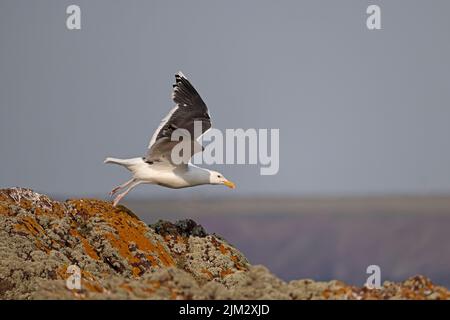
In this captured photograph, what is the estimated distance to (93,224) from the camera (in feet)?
58.5

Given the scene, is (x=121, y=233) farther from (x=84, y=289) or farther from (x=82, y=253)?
(x=84, y=289)

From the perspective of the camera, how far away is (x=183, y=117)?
19.4m

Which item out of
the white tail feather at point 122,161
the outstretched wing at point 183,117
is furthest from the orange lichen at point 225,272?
the white tail feather at point 122,161

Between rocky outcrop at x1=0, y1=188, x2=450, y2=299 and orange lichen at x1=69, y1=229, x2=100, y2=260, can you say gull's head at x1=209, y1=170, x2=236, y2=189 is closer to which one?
rocky outcrop at x1=0, y1=188, x2=450, y2=299

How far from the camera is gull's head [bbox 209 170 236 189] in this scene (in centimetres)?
2097

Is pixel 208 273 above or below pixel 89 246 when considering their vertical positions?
below

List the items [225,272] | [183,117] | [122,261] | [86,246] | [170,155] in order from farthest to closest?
[170,155], [183,117], [225,272], [86,246], [122,261]

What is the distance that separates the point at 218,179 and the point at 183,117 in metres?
2.20

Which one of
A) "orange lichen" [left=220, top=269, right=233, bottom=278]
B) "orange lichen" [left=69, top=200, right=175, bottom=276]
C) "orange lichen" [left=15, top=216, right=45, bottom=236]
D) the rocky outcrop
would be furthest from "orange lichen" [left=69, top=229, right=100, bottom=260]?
"orange lichen" [left=220, top=269, right=233, bottom=278]

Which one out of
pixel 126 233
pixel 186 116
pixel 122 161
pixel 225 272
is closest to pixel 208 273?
pixel 225 272

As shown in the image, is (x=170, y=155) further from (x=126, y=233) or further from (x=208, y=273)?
(x=208, y=273)
